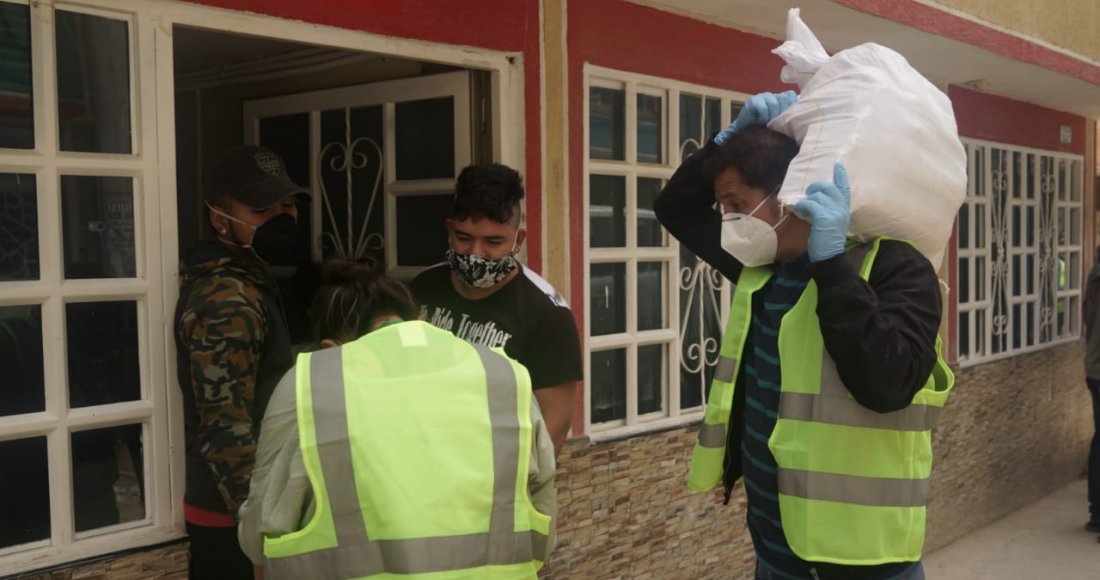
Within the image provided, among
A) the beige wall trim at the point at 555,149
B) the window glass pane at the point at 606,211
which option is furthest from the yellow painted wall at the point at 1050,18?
the beige wall trim at the point at 555,149

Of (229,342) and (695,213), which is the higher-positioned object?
(695,213)

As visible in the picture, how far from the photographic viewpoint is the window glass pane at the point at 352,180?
4.33m

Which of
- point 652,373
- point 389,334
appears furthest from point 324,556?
point 652,373

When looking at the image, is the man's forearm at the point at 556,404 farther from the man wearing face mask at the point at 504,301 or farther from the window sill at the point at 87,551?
the window sill at the point at 87,551

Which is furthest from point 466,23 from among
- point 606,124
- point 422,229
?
point 606,124

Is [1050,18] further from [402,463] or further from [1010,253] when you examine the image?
[402,463]

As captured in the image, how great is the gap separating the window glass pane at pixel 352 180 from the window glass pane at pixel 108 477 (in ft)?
4.75

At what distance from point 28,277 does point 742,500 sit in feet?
12.1

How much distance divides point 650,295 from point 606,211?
1.61 feet

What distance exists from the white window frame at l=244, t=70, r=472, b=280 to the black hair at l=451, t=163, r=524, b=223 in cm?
70

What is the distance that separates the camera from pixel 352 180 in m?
4.42

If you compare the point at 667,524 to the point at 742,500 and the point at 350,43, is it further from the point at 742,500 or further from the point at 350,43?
the point at 350,43

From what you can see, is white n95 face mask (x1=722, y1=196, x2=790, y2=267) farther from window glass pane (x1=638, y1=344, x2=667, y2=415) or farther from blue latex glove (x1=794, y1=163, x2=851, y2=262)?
window glass pane (x1=638, y1=344, x2=667, y2=415)

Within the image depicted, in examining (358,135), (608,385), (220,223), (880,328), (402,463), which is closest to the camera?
(402,463)
